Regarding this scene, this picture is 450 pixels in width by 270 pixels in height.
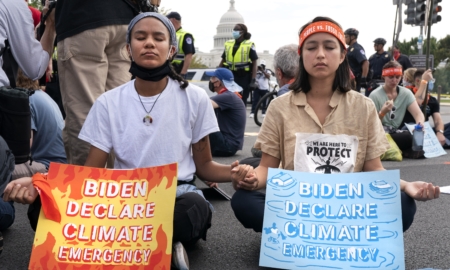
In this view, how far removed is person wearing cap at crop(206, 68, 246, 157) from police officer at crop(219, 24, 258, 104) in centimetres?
396

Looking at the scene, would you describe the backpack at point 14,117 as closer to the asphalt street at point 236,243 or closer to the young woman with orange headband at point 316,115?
the asphalt street at point 236,243

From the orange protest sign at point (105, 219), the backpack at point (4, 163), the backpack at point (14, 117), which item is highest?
the backpack at point (14, 117)

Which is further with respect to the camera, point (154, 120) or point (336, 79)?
point (336, 79)

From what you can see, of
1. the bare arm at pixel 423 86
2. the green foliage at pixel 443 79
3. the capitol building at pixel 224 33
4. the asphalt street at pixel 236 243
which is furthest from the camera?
the capitol building at pixel 224 33

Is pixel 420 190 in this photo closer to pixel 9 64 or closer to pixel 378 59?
pixel 9 64

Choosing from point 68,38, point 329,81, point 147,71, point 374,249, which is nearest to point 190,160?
point 147,71

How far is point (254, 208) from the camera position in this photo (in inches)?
118

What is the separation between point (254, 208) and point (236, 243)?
21.4 inches

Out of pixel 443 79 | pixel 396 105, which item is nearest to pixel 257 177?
pixel 396 105

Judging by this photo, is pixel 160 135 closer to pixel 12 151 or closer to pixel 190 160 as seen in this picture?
pixel 190 160

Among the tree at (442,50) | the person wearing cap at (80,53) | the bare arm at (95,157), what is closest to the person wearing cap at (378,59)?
the person wearing cap at (80,53)

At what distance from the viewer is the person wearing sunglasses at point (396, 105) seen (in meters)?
7.21

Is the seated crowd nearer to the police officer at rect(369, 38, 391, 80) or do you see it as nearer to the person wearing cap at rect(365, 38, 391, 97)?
the person wearing cap at rect(365, 38, 391, 97)

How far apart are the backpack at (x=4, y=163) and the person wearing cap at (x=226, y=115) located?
4.41 meters
